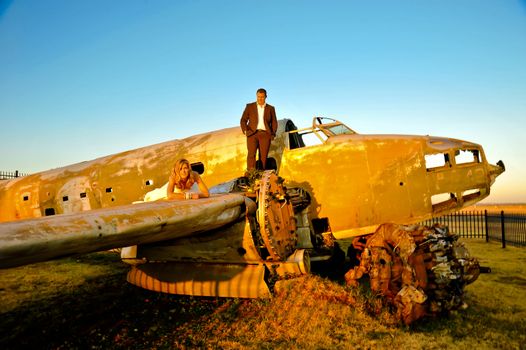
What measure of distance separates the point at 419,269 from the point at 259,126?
406 centimetres

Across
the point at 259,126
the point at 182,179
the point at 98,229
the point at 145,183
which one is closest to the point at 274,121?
the point at 259,126

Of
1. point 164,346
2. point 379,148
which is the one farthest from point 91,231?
point 379,148

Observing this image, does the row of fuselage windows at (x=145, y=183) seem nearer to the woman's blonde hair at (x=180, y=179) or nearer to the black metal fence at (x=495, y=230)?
the woman's blonde hair at (x=180, y=179)

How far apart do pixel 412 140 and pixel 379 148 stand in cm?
68

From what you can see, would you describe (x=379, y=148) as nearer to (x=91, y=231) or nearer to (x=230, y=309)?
(x=230, y=309)

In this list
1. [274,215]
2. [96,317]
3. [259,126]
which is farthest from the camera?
[259,126]

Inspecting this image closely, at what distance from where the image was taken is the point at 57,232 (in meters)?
2.46

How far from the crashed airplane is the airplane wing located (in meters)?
0.01

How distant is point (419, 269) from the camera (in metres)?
4.85

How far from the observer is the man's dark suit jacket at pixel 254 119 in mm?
7020

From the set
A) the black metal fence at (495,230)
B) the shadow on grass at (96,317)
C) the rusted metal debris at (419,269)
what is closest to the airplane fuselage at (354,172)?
the rusted metal debris at (419,269)

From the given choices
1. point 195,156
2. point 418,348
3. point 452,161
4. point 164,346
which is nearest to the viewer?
point 418,348

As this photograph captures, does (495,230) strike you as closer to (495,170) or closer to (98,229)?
(495,170)

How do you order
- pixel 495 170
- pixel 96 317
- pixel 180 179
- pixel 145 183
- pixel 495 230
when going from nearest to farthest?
pixel 96 317
pixel 180 179
pixel 495 170
pixel 145 183
pixel 495 230
